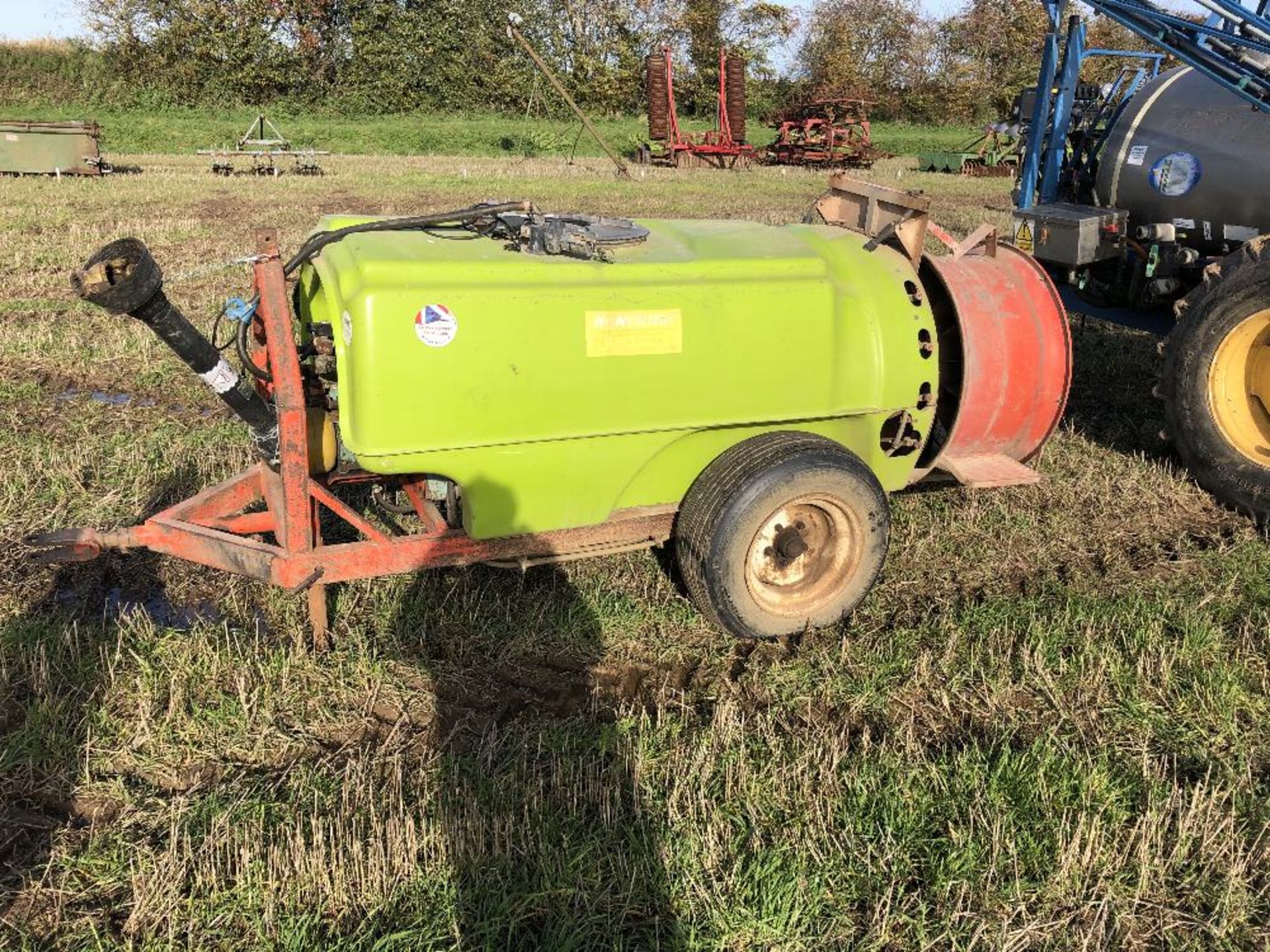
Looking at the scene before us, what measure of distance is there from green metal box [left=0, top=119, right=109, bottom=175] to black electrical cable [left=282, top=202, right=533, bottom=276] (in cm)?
1729

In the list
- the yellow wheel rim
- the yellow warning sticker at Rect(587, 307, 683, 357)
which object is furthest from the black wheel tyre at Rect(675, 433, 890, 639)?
the yellow wheel rim

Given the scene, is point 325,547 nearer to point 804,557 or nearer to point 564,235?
point 564,235

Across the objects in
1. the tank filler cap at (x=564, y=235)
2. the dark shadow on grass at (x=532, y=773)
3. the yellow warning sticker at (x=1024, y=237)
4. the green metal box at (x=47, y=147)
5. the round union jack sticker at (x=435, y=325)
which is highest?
the green metal box at (x=47, y=147)

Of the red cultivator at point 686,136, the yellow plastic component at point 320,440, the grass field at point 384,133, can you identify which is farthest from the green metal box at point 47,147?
the yellow plastic component at point 320,440

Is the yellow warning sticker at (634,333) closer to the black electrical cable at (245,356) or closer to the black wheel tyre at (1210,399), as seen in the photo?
the black electrical cable at (245,356)

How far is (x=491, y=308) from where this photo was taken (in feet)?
9.94

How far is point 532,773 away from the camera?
9.61ft

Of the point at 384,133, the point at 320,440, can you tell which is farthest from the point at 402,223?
the point at 384,133

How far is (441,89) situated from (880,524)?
3558cm

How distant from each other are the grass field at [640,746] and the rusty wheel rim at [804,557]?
182 mm

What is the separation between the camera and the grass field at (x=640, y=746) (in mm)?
2439

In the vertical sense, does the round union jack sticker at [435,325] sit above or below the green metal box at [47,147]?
below

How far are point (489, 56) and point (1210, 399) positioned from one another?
35275 millimetres

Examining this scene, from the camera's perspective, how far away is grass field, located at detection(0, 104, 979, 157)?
25.3 meters
